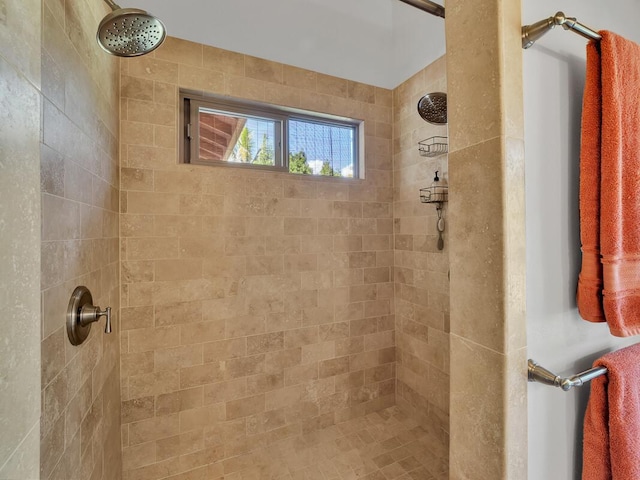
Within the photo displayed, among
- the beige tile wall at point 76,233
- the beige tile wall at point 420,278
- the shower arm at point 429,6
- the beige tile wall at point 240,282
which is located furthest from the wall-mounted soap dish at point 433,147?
the beige tile wall at point 76,233

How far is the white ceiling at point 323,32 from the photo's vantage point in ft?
5.43

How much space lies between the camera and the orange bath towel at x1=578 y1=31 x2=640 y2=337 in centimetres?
63

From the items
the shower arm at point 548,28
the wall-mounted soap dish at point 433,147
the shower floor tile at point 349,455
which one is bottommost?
the shower floor tile at point 349,455

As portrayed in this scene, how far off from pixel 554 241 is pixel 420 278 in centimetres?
134

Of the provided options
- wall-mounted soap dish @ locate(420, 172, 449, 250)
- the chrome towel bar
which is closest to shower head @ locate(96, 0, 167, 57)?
the chrome towel bar

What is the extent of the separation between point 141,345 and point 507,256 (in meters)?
1.82

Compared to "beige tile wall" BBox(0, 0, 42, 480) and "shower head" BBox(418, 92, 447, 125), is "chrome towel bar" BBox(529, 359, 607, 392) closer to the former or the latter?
"beige tile wall" BBox(0, 0, 42, 480)

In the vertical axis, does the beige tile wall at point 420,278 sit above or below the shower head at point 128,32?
below

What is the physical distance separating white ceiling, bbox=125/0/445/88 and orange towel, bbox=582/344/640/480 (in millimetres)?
1935

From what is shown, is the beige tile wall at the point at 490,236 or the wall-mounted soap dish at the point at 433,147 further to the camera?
the wall-mounted soap dish at the point at 433,147

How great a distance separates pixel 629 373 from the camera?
0.69 m

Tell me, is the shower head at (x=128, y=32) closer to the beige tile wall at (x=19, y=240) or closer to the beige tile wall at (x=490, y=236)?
the beige tile wall at (x=19, y=240)

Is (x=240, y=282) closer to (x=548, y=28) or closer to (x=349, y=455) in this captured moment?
(x=349, y=455)

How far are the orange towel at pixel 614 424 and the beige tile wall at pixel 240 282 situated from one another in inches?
57.4
